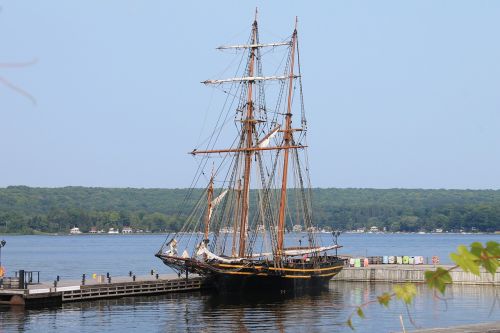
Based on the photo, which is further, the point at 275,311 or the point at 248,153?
the point at 248,153

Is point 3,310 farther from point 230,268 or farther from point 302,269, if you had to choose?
point 302,269

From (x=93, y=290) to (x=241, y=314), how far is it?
1143 cm

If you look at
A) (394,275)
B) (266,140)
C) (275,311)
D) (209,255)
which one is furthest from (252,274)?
(394,275)

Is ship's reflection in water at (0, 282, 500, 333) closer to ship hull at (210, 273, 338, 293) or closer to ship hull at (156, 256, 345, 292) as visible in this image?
ship hull at (210, 273, 338, 293)

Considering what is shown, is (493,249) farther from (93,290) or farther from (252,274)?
(252,274)

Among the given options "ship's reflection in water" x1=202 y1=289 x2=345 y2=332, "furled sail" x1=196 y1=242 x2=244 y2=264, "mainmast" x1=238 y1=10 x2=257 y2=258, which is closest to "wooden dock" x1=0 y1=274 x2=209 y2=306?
"furled sail" x1=196 y1=242 x2=244 y2=264

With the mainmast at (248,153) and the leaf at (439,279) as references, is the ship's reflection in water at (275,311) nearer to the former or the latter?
the mainmast at (248,153)

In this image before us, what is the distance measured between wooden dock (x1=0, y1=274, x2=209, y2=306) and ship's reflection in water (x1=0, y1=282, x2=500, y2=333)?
830 mm

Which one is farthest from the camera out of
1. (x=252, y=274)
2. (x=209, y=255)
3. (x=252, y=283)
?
(x=209, y=255)

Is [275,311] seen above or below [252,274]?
below

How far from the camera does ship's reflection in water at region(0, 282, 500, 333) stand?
156ft

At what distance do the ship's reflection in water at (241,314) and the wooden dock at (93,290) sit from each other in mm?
830

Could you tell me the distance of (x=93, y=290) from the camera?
59.3 m

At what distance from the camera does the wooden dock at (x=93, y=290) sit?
180 ft
